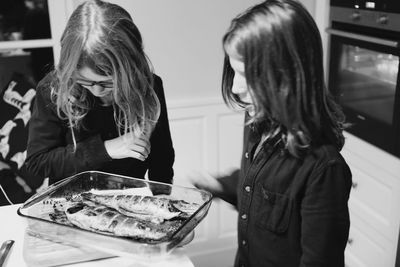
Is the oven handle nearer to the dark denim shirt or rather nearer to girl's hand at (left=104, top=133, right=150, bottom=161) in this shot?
the dark denim shirt

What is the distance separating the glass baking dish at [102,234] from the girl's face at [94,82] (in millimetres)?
210

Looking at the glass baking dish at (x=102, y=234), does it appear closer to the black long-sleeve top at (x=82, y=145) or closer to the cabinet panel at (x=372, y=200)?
the black long-sleeve top at (x=82, y=145)

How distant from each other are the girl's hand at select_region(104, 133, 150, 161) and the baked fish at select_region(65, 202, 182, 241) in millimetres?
269

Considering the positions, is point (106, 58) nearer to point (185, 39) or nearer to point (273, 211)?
point (273, 211)

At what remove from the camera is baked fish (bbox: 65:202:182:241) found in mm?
976

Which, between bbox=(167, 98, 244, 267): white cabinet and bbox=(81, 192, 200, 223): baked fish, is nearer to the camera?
bbox=(81, 192, 200, 223): baked fish

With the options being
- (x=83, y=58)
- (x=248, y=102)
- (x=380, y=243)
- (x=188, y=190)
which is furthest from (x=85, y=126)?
(x=380, y=243)

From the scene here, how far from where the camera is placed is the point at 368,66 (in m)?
2.16

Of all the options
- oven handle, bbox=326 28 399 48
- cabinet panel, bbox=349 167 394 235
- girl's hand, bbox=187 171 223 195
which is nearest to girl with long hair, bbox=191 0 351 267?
girl's hand, bbox=187 171 223 195

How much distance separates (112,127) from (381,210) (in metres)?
1.27

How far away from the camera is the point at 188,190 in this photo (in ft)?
3.72

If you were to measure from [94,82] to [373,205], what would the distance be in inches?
56.4

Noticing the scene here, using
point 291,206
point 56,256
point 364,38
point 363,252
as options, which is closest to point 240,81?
point 291,206

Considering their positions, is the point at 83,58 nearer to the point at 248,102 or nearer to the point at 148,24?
the point at 248,102
